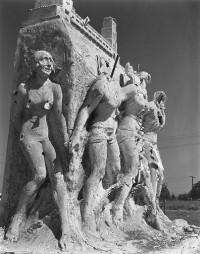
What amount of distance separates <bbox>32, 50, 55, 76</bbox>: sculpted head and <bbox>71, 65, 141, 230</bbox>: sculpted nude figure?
2.95 feet

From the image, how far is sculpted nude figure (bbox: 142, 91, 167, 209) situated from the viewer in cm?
970

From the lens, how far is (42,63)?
6.28 m

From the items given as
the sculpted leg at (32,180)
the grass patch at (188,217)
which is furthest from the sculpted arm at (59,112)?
the grass patch at (188,217)

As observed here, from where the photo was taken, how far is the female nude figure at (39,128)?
243 inches

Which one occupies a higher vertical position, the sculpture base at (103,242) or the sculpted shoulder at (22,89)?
the sculpted shoulder at (22,89)

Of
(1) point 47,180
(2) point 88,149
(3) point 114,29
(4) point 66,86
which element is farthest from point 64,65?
(3) point 114,29

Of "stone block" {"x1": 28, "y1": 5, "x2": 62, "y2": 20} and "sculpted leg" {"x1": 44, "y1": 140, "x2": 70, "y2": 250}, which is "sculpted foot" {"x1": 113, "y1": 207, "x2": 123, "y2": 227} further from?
"stone block" {"x1": 28, "y1": 5, "x2": 62, "y2": 20}

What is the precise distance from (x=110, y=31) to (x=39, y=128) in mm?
10488

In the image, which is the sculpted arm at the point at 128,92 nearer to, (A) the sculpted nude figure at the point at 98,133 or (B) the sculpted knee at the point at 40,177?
(A) the sculpted nude figure at the point at 98,133

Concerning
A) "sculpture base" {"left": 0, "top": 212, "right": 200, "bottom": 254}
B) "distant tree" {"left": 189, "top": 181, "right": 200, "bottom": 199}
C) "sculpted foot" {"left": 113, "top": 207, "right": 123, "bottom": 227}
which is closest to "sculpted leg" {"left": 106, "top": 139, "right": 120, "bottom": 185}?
"sculpted foot" {"left": 113, "top": 207, "right": 123, "bottom": 227}

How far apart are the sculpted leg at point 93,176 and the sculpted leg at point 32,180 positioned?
0.80 metres

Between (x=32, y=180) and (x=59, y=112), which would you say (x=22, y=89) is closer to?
(x=59, y=112)

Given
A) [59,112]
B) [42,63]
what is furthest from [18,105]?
[42,63]

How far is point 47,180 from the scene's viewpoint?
6418mm
